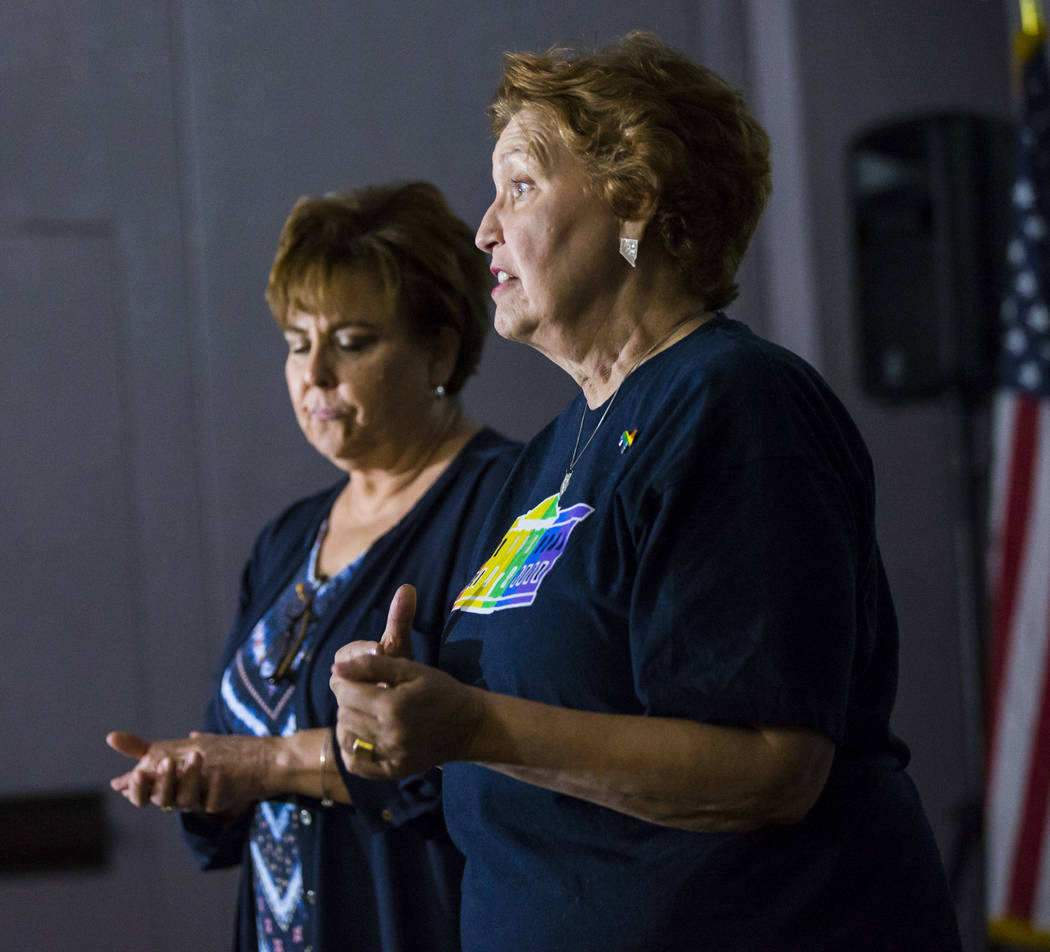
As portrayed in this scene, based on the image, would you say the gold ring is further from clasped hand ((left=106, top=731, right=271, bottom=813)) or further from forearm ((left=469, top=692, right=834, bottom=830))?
clasped hand ((left=106, top=731, right=271, bottom=813))

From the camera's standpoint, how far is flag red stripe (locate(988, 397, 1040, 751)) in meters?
2.50

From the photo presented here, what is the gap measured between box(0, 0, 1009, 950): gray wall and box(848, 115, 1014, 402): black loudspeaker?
2.69ft

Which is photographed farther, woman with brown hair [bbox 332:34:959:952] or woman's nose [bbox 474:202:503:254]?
woman's nose [bbox 474:202:503:254]

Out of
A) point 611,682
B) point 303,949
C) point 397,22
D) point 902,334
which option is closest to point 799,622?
point 611,682

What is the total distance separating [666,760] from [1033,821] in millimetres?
1918

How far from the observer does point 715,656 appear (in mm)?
871

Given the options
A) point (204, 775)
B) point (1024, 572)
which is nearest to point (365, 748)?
point (204, 775)

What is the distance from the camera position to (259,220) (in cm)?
276

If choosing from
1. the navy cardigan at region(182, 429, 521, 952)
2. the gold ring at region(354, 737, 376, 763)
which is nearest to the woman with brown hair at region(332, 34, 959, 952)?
the gold ring at region(354, 737, 376, 763)

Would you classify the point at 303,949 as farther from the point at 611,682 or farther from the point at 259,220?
the point at 259,220

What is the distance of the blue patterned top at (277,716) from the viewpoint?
156 centimetres

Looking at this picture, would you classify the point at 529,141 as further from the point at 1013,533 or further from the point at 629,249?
the point at 1013,533

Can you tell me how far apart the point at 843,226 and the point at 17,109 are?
6.70 ft

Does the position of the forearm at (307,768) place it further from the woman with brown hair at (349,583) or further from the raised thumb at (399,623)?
the raised thumb at (399,623)
